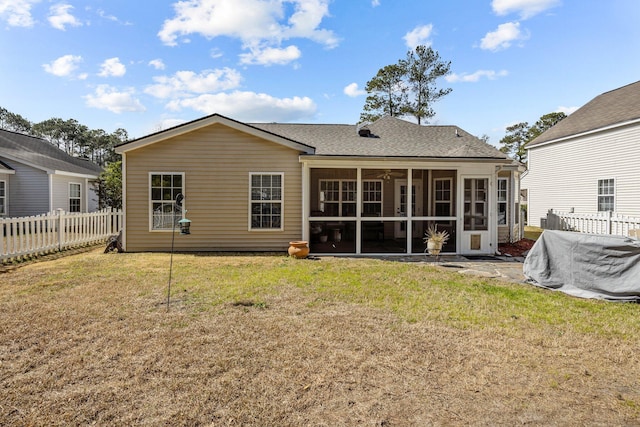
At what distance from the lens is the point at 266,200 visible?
10.8 m

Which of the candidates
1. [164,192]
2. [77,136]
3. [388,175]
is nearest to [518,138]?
[388,175]

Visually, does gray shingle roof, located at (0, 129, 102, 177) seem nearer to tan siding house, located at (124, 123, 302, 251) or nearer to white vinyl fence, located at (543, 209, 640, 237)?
tan siding house, located at (124, 123, 302, 251)

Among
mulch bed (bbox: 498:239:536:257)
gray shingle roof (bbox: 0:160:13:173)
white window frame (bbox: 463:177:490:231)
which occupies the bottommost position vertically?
mulch bed (bbox: 498:239:536:257)

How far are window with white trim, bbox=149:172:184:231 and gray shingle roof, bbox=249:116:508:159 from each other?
438 cm

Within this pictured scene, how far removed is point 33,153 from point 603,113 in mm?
30447

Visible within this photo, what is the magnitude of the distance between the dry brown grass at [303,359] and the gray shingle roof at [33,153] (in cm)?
1402

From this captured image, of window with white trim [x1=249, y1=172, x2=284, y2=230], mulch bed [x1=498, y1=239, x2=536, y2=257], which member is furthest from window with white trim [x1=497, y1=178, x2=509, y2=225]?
window with white trim [x1=249, y1=172, x2=284, y2=230]

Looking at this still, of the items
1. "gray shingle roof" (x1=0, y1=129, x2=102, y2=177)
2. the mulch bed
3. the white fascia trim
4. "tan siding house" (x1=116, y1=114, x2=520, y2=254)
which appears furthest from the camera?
"gray shingle roof" (x1=0, y1=129, x2=102, y2=177)

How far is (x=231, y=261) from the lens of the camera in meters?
9.27

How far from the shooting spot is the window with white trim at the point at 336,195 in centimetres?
1363

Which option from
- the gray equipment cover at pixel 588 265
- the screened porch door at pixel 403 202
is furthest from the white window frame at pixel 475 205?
the gray equipment cover at pixel 588 265

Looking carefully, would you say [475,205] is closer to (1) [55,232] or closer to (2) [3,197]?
(1) [55,232]

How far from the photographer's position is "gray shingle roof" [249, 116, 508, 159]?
1078 cm

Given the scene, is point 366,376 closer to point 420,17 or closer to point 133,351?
point 133,351
